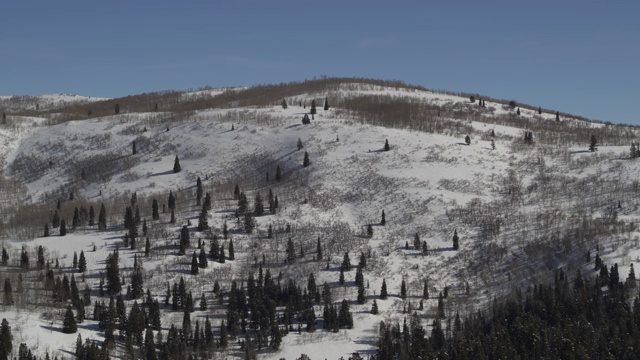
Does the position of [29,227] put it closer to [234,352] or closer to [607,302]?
[234,352]

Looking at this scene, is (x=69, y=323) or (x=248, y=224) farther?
(x=248, y=224)

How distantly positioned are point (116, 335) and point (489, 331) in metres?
60.3

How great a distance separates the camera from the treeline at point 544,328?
108 m

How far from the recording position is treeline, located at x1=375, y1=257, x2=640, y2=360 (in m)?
108

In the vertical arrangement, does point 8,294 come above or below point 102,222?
below

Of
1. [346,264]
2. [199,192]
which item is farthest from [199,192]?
[346,264]

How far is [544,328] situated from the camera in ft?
380

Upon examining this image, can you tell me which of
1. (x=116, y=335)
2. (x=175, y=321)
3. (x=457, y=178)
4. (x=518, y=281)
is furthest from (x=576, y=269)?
(x=116, y=335)

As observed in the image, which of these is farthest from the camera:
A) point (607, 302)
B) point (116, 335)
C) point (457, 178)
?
point (457, 178)

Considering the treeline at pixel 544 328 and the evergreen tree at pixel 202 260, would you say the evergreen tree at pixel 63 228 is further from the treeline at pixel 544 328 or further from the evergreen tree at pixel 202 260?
the treeline at pixel 544 328

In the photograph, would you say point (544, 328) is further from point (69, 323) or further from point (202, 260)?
point (69, 323)

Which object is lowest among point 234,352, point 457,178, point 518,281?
point 234,352

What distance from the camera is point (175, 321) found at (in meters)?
132

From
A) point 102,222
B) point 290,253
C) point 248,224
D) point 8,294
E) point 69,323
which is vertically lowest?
point 69,323
